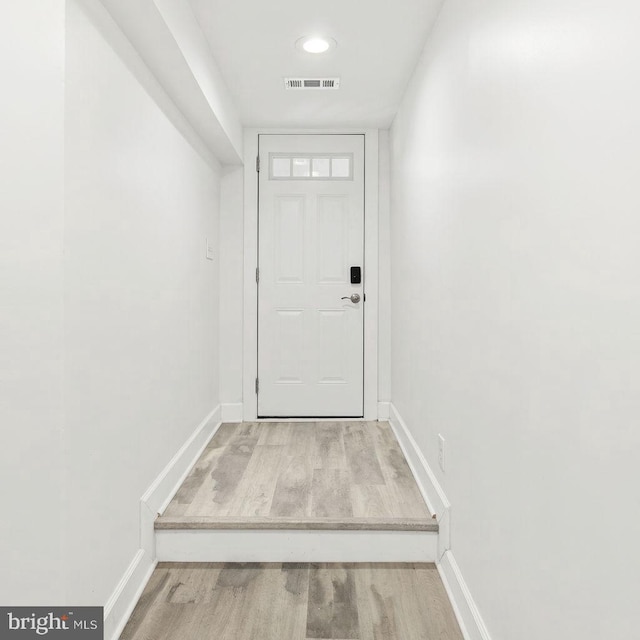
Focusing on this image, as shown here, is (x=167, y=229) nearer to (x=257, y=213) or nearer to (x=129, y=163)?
(x=129, y=163)

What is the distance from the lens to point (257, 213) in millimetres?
3469

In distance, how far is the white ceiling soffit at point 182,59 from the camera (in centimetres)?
155

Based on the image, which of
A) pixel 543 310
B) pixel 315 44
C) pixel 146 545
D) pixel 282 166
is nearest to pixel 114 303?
pixel 146 545

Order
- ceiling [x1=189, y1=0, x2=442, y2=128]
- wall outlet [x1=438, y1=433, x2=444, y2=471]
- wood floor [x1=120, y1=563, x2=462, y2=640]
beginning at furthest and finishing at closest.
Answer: ceiling [x1=189, y1=0, x2=442, y2=128] < wall outlet [x1=438, y1=433, x2=444, y2=471] < wood floor [x1=120, y1=563, x2=462, y2=640]

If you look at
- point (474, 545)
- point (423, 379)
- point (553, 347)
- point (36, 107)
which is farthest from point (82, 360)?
point (423, 379)

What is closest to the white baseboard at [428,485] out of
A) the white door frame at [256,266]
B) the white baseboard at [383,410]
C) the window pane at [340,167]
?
the white baseboard at [383,410]

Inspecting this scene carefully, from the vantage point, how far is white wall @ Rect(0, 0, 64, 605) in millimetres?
1140

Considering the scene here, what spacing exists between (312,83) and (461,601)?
2.65 meters

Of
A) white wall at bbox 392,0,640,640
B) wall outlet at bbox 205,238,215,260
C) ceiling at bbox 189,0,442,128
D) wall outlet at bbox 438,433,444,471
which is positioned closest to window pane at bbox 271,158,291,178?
ceiling at bbox 189,0,442,128

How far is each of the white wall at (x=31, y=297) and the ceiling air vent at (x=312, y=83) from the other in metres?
1.71

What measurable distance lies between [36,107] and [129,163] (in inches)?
20.4

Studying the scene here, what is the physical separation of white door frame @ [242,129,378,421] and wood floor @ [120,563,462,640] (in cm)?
165

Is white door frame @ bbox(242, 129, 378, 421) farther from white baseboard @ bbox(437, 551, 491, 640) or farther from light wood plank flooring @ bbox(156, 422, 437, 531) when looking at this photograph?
white baseboard @ bbox(437, 551, 491, 640)

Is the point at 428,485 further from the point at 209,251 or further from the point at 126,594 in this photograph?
the point at 209,251
